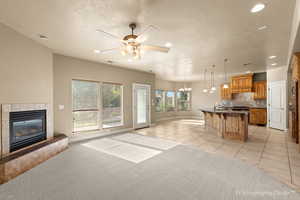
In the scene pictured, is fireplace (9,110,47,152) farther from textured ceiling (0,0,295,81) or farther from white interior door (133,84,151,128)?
white interior door (133,84,151,128)

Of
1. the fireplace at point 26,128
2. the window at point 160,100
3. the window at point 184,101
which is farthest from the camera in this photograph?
the window at point 184,101

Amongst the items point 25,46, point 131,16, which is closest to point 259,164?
point 131,16

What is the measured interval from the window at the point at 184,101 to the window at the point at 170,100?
532 millimetres

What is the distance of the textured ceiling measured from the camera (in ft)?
6.96

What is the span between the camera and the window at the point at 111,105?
5.70 m

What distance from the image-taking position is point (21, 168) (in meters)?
2.74

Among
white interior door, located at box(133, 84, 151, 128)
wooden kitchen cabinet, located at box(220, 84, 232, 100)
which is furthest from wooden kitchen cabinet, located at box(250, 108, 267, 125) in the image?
white interior door, located at box(133, 84, 151, 128)

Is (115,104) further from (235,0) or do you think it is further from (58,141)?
(235,0)

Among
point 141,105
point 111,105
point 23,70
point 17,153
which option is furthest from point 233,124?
point 23,70

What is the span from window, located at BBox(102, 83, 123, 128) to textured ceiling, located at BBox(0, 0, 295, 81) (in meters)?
2.22

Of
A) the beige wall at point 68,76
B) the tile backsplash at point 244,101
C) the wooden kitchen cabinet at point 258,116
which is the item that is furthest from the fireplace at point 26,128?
the tile backsplash at point 244,101

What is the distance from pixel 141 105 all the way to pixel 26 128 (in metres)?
4.71

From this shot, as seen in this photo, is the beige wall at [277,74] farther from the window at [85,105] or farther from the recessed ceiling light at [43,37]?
the recessed ceiling light at [43,37]

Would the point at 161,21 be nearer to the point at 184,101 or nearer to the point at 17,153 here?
the point at 17,153
